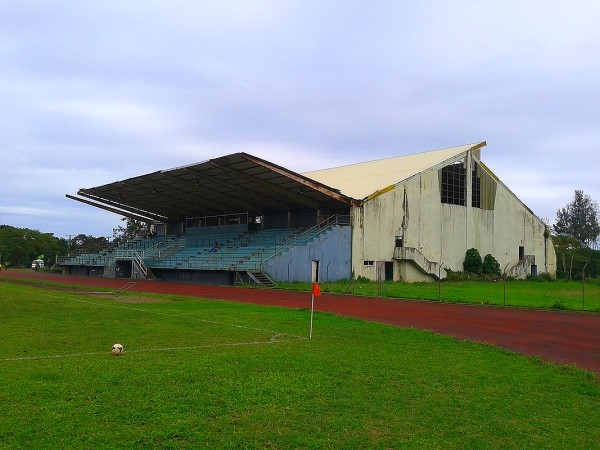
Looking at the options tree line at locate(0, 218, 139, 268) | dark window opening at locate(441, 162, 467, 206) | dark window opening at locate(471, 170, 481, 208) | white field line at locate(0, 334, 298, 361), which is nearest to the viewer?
white field line at locate(0, 334, 298, 361)

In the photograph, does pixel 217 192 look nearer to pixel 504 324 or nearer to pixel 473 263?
pixel 473 263

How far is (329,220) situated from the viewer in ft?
150

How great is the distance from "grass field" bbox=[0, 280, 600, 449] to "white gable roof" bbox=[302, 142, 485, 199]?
111 ft

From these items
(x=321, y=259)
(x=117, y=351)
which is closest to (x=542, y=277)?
(x=321, y=259)

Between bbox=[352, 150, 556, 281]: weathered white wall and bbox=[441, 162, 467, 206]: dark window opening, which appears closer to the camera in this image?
bbox=[352, 150, 556, 281]: weathered white wall

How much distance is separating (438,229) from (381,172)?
25.4 feet

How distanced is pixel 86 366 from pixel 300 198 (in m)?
37.6

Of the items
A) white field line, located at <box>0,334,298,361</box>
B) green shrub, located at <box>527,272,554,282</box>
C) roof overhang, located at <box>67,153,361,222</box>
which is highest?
roof overhang, located at <box>67,153,361,222</box>

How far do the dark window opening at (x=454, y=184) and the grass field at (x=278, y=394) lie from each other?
127ft

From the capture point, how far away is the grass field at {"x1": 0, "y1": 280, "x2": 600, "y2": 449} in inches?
232

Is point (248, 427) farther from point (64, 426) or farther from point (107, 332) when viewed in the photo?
point (107, 332)

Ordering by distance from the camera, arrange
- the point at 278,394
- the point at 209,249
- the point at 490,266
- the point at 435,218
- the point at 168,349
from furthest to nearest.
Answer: the point at 209,249 < the point at 490,266 < the point at 435,218 < the point at 168,349 < the point at 278,394

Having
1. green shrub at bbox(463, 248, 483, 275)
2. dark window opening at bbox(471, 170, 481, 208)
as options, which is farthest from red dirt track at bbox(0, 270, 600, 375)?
dark window opening at bbox(471, 170, 481, 208)

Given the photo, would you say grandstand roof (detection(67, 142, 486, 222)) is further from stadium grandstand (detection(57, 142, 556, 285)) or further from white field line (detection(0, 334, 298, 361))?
white field line (detection(0, 334, 298, 361))
